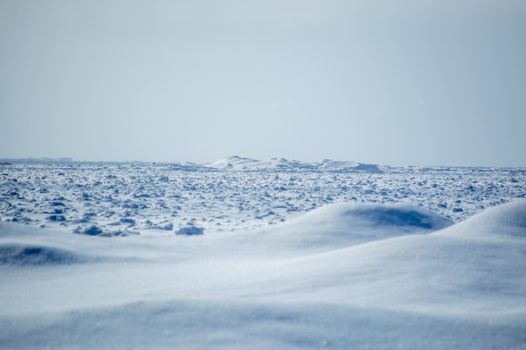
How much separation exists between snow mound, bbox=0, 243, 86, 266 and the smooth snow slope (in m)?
0.01

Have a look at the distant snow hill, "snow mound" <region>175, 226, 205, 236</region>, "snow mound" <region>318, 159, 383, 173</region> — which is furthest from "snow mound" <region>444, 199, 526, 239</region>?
"snow mound" <region>318, 159, 383, 173</region>

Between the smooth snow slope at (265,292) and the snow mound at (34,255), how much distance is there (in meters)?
0.01

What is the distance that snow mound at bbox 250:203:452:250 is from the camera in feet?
18.2

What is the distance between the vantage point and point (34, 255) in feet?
14.3

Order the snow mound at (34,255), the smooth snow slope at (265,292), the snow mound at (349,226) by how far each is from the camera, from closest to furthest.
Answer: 1. the smooth snow slope at (265,292)
2. the snow mound at (34,255)
3. the snow mound at (349,226)

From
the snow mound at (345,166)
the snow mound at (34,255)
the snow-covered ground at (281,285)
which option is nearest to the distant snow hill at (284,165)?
the snow mound at (345,166)

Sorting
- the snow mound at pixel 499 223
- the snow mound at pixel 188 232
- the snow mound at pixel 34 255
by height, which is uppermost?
the snow mound at pixel 499 223

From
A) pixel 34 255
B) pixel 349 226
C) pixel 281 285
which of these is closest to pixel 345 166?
pixel 349 226

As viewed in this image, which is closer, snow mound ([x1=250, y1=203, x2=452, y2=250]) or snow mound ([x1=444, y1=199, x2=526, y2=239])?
snow mound ([x1=444, y1=199, x2=526, y2=239])

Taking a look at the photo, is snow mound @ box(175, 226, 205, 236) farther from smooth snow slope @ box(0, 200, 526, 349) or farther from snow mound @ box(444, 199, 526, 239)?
snow mound @ box(444, 199, 526, 239)

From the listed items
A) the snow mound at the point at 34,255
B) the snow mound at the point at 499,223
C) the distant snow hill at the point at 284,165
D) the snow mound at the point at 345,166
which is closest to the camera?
the snow mound at the point at 34,255

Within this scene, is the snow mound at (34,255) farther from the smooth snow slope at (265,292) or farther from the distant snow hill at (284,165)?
the distant snow hill at (284,165)

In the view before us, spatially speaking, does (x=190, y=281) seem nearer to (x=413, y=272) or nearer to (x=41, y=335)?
(x=41, y=335)

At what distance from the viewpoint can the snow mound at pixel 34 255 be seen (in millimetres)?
4262
